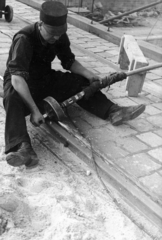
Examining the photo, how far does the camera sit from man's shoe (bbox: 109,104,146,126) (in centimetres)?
411

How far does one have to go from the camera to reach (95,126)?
4246 mm

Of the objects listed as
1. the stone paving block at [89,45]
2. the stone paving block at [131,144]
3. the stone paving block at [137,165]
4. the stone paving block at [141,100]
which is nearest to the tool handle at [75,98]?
the stone paving block at [131,144]

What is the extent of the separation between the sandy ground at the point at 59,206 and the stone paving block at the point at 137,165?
0.33m

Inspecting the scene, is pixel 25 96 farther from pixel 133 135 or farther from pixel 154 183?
pixel 154 183

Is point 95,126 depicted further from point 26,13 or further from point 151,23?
point 151,23

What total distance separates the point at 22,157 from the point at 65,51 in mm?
1572

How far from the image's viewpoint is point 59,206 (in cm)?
295

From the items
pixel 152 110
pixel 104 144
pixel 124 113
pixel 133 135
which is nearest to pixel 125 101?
pixel 152 110

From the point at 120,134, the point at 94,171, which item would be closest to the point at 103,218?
the point at 94,171

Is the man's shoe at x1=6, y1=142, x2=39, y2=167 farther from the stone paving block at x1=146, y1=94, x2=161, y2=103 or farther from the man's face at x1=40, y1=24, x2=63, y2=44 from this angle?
the stone paving block at x1=146, y1=94, x2=161, y2=103

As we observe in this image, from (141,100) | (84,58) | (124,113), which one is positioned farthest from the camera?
(84,58)

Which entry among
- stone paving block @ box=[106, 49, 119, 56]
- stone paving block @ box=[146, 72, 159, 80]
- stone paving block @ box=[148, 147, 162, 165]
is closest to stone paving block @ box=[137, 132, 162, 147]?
stone paving block @ box=[148, 147, 162, 165]

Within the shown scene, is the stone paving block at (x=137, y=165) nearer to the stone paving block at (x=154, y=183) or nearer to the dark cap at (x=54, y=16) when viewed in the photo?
the stone paving block at (x=154, y=183)

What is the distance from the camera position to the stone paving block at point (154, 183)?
3221mm
